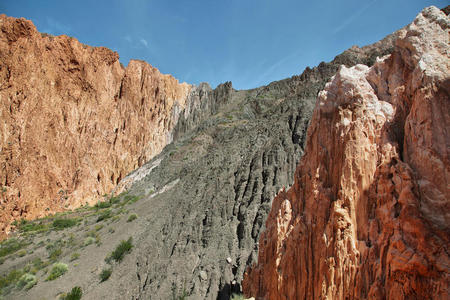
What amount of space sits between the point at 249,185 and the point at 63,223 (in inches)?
917

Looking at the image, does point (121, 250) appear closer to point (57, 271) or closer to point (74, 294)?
point (74, 294)

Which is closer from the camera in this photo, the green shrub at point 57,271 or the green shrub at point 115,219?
the green shrub at point 57,271

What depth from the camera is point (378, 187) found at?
15.4 ft

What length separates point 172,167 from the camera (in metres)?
33.2

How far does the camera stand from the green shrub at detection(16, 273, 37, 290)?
16094 mm

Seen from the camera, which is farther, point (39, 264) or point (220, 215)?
point (39, 264)

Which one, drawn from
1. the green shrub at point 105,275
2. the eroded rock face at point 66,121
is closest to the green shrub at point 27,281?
the green shrub at point 105,275

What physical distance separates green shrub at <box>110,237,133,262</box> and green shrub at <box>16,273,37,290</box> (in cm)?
495

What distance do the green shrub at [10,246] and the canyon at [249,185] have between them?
0.75ft

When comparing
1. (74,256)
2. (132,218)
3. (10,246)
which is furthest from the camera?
(10,246)

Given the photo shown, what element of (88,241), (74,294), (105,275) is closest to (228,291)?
→ (105,275)

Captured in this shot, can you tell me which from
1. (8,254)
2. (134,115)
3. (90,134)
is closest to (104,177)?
(90,134)

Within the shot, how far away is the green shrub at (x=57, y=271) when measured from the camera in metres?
16.6

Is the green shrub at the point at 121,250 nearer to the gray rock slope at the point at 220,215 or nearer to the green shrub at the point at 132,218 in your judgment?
the gray rock slope at the point at 220,215
